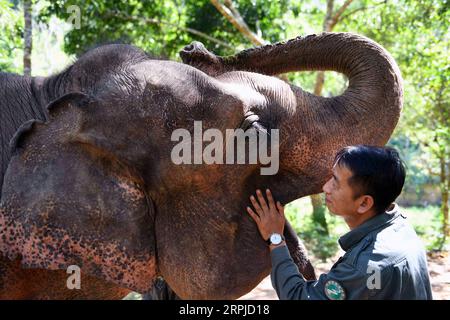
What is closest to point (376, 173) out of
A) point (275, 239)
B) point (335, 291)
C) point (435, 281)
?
point (335, 291)

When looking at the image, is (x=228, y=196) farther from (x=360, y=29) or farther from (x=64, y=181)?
(x=360, y=29)

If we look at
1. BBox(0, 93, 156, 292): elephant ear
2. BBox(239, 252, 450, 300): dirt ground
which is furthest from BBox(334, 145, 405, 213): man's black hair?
BBox(239, 252, 450, 300): dirt ground

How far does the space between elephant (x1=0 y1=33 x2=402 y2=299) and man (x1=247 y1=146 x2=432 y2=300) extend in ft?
1.40

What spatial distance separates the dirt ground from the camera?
5953mm

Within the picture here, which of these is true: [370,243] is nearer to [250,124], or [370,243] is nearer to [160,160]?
[250,124]

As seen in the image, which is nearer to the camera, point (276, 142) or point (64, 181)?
point (64, 181)

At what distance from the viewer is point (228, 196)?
2.18 m

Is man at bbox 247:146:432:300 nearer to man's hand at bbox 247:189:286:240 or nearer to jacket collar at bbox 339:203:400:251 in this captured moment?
jacket collar at bbox 339:203:400:251

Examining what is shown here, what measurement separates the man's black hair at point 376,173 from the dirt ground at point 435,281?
4389 mm

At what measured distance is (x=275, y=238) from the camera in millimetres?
2066

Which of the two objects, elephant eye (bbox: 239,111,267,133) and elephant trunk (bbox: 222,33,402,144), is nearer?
elephant eye (bbox: 239,111,267,133)

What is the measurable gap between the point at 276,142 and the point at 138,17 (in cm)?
723

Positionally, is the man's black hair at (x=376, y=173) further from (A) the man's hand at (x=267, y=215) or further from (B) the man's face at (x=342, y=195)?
(A) the man's hand at (x=267, y=215)
